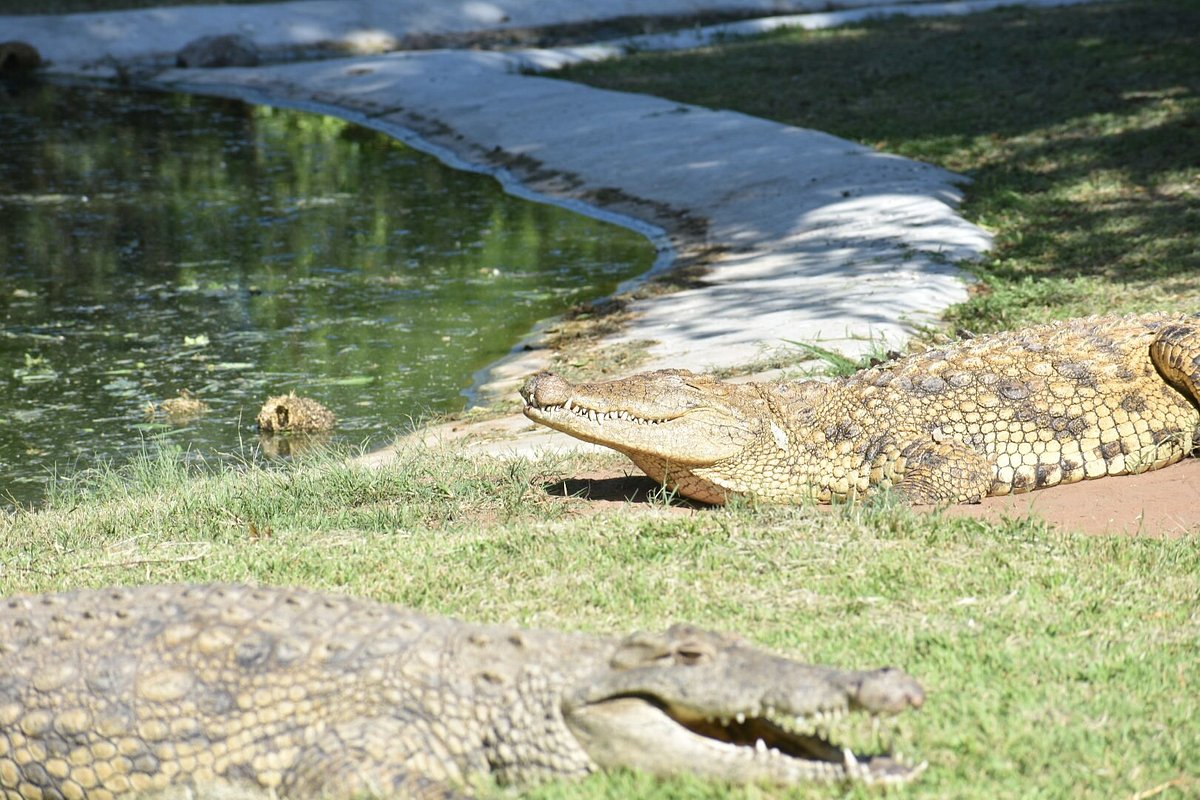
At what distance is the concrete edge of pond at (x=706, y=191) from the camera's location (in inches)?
350

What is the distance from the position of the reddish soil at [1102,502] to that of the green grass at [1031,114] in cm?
268

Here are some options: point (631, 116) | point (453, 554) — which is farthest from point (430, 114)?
point (453, 554)

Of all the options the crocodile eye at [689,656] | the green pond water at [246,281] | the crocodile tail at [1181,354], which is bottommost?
the green pond water at [246,281]

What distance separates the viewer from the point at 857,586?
455 cm

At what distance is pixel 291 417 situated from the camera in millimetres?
7977

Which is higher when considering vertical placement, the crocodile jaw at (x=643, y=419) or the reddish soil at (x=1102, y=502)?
the crocodile jaw at (x=643, y=419)

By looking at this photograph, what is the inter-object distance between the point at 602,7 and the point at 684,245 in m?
15.9

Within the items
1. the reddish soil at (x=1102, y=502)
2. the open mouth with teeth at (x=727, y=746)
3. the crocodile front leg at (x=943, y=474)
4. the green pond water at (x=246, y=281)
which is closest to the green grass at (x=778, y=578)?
the open mouth with teeth at (x=727, y=746)

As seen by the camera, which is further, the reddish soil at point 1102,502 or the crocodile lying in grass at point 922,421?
the crocodile lying in grass at point 922,421

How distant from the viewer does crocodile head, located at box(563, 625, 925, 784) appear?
120 inches

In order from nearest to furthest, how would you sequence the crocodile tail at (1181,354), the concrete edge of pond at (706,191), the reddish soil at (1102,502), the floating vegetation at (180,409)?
1. the reddish soil at (1102,502)
2. the crocodile tail at (1181,354)
3. the floating vegetation at (180,409)
4. the concrete edge of pond at (706,191)

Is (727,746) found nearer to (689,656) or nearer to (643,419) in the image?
(689,656)

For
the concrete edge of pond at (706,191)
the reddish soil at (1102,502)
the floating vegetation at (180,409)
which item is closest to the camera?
the reddish soil at (1102,502)

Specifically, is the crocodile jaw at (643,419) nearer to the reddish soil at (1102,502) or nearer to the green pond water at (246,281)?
the reddish soil at (1102,502)
